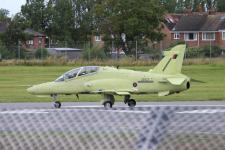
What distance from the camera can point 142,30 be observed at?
71.8 metres

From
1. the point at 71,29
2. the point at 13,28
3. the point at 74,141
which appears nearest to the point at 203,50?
the point at 13,28

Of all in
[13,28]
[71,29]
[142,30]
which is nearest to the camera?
[142,30]

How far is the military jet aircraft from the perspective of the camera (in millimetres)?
21547

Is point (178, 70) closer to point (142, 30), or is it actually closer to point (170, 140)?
point (170, 140)

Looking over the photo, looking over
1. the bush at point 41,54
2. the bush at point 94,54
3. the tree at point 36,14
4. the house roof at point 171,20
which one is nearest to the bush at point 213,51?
the bush at point 94,54

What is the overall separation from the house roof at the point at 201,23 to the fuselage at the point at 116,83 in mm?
67385

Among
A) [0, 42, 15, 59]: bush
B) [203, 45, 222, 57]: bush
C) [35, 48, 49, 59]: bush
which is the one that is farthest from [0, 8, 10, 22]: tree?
[0, 42, 15, 59]: bush

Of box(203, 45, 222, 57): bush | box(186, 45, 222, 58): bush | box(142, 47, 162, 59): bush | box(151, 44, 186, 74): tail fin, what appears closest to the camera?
box(151, 44, 186, 74): tail fin

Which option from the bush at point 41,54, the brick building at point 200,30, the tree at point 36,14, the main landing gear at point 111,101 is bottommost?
the main landing gear at point 111,101

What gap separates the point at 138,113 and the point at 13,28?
73.1 metres

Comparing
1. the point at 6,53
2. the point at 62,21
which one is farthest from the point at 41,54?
the point at 62,21

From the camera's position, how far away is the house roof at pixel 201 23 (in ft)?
291

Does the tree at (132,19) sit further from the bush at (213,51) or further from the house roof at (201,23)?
the house roof at (201,23)

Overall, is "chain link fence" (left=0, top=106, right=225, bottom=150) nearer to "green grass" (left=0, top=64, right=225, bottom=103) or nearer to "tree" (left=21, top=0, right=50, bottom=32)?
"green grass" (left=0, top=64, right=225, bottom=103)
